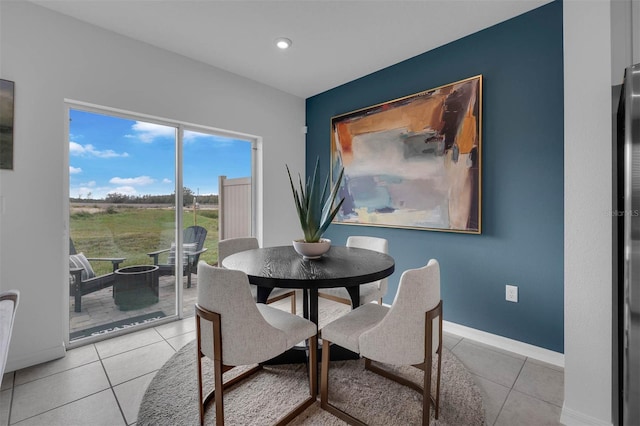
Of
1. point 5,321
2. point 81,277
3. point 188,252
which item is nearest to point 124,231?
point 81,277

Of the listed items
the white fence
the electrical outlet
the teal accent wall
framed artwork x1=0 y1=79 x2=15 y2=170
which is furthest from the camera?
the white fence

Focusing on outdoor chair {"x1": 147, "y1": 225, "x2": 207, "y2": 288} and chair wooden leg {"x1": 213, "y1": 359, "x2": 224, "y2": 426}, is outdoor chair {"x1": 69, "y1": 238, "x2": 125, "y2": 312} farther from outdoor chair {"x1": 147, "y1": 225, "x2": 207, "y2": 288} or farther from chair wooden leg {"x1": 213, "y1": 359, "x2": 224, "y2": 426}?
chair wooden leg {"x1": 213, "y1": 359, "x2": 224, "y2": 426}

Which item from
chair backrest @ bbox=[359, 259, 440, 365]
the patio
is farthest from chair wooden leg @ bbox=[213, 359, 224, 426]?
the patio

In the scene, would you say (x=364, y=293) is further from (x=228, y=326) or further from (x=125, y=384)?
(x=125, y=384)

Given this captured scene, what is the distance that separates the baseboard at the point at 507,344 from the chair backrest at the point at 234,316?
6.33 feet

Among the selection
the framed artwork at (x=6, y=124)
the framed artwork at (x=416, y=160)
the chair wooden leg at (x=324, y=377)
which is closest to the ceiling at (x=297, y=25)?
the framed artwork at (x=416, y=160)

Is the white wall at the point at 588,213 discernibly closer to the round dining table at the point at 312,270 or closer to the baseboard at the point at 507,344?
the baseboard at the point at 507,344

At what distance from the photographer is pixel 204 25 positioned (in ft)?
7.48

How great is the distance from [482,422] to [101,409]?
2.06 meters

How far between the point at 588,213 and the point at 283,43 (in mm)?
2481

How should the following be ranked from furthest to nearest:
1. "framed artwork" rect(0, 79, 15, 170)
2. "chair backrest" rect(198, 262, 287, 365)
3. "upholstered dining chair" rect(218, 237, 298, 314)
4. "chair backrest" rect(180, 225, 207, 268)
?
1. "chair backrest" rect(180, 225, 207, 268)
2. "upholstered dining chair" rect(218, 237, 298, 314)
3. "framed artwork" rect(0, 79, 15, 170)
4. "chair backrest" rect(198, 262, 287, 365)

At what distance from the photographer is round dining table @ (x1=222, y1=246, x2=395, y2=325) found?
4.66ft

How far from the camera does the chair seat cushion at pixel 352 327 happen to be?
1462 millimetres

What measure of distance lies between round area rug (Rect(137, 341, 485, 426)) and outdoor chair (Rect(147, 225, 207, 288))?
104cm
